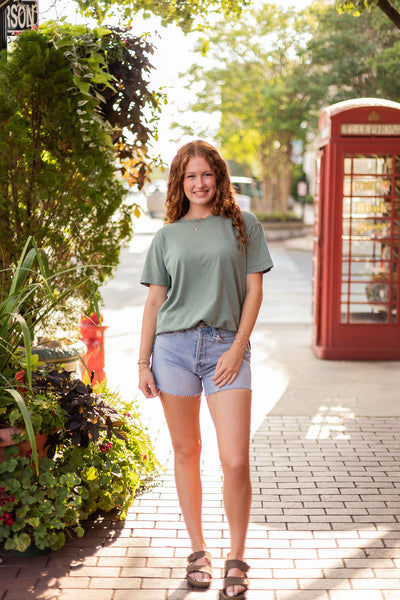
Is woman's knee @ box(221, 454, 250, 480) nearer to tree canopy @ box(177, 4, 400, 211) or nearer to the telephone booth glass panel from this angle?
the telephone booth glass panel

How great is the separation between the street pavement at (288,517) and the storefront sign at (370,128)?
2503 millimetres

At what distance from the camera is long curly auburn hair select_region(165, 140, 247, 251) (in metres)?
3.20

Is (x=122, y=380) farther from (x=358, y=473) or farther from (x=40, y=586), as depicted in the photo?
(x=40, y=586)

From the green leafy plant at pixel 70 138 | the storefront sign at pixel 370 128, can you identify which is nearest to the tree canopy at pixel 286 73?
the storefront sign at pixel 370 128

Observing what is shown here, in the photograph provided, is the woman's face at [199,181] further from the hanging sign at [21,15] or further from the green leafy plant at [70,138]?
the hanging sign at [21,15]

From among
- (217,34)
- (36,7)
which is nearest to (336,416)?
(36,7)

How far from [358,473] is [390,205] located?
4.03m

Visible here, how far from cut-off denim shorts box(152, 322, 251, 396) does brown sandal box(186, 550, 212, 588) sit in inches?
29.2

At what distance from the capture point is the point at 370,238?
7.97 meters

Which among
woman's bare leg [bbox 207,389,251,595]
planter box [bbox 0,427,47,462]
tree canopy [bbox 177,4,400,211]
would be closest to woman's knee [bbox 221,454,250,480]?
woman's bare leg [bbox 207,389,251,595]

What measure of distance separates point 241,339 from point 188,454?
580 millimetres

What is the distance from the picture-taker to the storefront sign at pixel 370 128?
764 cm

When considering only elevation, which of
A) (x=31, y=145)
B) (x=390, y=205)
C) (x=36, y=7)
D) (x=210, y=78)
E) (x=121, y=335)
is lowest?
(x=121, y=335)

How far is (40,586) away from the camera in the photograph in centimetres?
321
